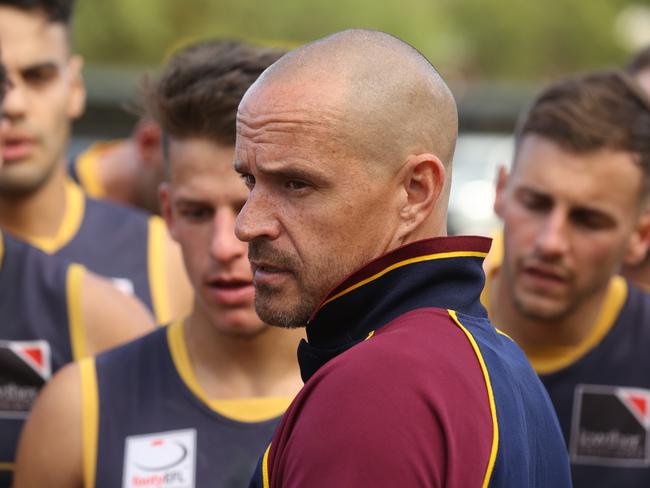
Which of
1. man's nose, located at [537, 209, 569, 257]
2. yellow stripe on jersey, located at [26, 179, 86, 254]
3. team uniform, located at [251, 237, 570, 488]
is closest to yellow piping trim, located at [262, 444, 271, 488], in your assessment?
team uniform, located at [251, 237, 570, 488]

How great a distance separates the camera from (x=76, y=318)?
4320 mm

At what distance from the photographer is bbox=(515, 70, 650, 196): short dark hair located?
4816mm

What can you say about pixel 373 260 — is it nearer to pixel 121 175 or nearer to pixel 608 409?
pixel 608 409

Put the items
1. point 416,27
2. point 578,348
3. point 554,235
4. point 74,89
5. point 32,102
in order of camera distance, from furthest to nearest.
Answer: point 416,27 → point 74,89 → point 32,102 → point 578,348 → point 554,235

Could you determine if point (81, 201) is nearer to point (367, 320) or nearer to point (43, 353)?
point (43, 353)

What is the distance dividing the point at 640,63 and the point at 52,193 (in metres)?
2.90

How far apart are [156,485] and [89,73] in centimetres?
1939

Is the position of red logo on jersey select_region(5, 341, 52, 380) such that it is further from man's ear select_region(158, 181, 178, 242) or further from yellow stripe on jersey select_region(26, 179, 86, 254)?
yellow stripe on jersey select_region(26, 179, 86, 254)

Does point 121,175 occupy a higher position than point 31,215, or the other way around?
point 121,175

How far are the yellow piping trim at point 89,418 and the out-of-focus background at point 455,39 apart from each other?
36.6ft

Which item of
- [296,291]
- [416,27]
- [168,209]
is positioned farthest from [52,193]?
[416,27]

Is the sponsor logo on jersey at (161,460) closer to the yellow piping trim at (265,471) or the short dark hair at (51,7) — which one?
the yellow piping trim at (265,471)

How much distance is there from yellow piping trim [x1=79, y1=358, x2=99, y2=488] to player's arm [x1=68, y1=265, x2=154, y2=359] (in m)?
0.49

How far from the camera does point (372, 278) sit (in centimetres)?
250
